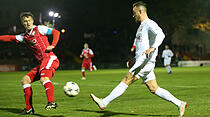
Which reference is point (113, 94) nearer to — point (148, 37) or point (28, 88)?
point (148, 37)

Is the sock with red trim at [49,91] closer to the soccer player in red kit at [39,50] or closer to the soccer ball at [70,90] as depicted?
the soccer player in red kit at [39,50]

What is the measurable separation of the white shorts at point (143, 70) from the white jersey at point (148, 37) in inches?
3.9

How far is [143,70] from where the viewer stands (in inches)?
301

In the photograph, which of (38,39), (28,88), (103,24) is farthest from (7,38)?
(103,24)

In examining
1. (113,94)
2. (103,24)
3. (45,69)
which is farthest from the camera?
(103,24)

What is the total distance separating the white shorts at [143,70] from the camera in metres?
7.59

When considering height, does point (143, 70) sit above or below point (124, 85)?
above

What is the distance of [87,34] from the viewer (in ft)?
197

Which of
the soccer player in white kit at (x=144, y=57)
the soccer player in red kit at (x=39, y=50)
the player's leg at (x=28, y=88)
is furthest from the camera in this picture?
the player's leg at (x=28, y=88)

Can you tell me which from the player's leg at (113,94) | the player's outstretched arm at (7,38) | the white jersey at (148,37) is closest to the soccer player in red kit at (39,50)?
the player's outstretched arm at (7,38)

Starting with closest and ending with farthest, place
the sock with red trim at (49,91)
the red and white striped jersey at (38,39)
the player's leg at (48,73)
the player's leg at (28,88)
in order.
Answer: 1. the sock with red trim at (49,91)
2. the player's leg at (48,73)
3. the red and white striped jersey at (38,39)
4. the player's leg at (28,88)

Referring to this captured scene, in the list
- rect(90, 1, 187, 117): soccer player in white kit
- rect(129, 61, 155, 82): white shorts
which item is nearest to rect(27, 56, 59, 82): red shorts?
rect(90, 1, 187, 117): soccer player in white kit

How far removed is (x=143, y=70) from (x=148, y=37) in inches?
27.0

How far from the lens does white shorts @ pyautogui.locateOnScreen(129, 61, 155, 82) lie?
7590mm
